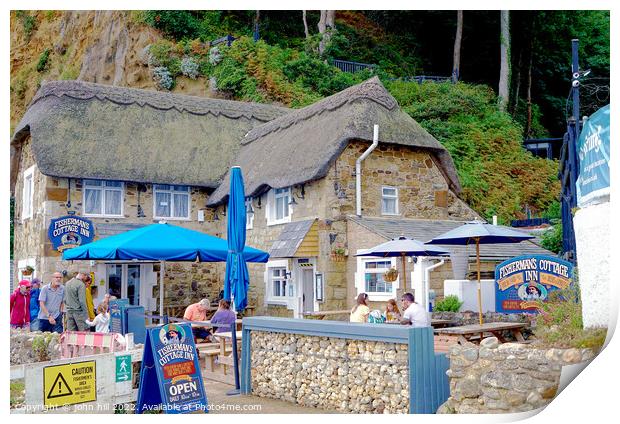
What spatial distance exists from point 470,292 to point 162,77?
837 inches

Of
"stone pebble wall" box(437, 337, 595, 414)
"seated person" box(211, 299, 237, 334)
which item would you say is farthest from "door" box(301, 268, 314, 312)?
"stone pebble wall" box(437, 337, 595, 414)

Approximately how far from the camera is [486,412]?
772cm

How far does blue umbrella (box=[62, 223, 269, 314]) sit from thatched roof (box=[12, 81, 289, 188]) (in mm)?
7059

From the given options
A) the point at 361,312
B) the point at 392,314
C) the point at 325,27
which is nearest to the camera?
the point at 361,312

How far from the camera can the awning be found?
54.9ft

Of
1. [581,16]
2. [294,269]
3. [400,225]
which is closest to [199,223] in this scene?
[294,269]

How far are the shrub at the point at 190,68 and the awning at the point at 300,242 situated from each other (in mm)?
15997

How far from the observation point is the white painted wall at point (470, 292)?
46.2ft

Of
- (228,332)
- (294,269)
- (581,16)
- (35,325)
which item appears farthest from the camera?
(581,16)

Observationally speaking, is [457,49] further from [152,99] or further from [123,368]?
[123,368]

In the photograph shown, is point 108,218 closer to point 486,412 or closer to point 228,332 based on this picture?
point 228,332

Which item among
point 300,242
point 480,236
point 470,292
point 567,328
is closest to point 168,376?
point 567,328

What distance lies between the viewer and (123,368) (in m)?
8.95

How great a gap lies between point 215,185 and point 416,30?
1469 cm
